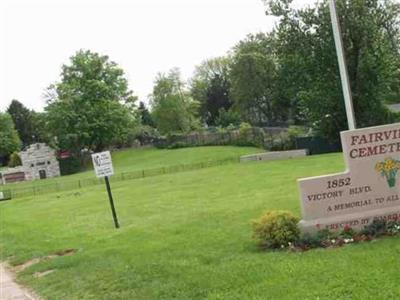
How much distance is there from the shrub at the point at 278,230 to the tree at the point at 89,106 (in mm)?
72178

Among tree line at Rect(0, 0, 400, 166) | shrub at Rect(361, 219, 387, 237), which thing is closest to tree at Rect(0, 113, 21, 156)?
tree line at Rect(0, 0, 400, 166)

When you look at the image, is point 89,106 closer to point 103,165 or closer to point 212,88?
point 212,88

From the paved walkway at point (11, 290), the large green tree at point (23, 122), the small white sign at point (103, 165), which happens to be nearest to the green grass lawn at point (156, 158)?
the large green tree at point (23, 122)

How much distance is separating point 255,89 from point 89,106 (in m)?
23.1

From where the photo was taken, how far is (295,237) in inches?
409

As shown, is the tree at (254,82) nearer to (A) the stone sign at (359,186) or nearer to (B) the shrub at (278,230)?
(A) the stone sign at (359,186)

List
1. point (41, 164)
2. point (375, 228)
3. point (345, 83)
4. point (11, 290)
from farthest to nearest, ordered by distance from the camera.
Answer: point (41, 164)
point (345, 83)
point (11, 290)
point (375, 228)

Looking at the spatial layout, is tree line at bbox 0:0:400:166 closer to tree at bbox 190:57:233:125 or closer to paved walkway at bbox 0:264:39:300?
tree at bbox 190:57:233:125

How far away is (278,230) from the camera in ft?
34.1

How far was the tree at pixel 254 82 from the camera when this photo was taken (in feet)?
275

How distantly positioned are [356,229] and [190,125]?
269 feet

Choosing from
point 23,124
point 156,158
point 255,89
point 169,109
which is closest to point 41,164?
point 156,158

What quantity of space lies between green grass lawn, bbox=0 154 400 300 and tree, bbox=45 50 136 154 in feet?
205

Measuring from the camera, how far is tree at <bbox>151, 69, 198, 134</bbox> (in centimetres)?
9031
